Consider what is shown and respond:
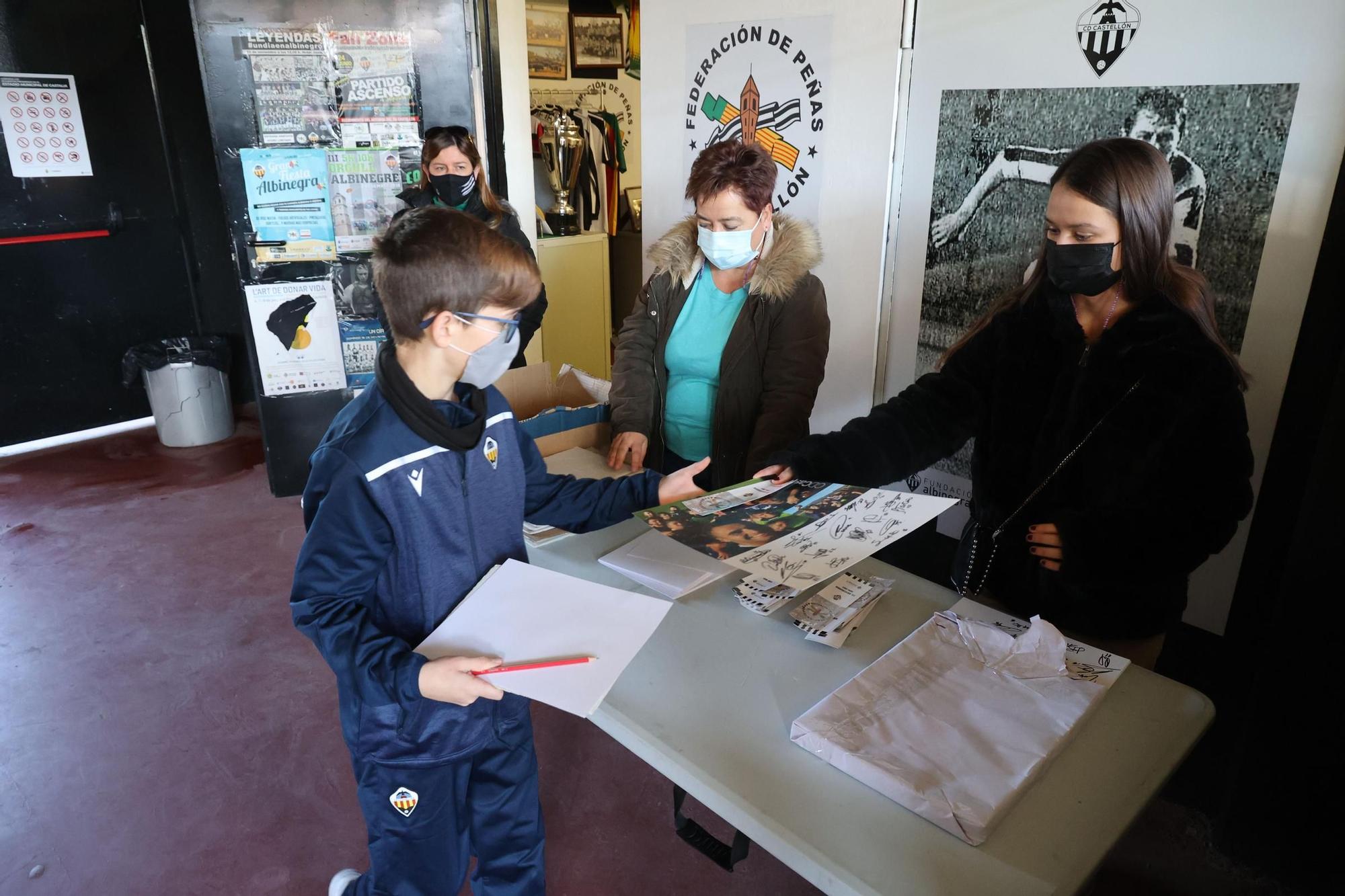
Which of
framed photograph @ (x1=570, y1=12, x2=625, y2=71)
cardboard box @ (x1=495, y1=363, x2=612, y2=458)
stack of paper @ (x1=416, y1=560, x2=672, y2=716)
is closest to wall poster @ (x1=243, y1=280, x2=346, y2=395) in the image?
cardboard box @ (x1=495, y1=363, x2=612, y2=458)

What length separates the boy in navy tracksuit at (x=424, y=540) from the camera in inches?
48.3

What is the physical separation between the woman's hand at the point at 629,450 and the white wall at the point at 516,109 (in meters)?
2.39

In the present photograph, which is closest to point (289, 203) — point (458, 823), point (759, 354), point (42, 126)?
point (42, 126)

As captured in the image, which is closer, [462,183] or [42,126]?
[462,183]

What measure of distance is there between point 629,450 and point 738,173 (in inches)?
26.8

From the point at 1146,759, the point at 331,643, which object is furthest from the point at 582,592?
the point at 1146,759

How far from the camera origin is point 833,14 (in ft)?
8.14

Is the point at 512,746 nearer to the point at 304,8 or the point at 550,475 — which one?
the point at 550,475

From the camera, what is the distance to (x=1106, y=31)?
1962 mm

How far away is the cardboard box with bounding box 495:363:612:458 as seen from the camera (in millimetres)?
2162

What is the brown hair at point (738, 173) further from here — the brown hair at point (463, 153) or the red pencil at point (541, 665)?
the brown hair at point (463, 153)

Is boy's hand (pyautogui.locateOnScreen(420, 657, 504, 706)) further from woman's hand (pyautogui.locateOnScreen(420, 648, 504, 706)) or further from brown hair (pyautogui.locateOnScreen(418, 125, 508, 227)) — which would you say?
brown hair (pyautogui.locateOnScreen(418, 125, 508, 227))

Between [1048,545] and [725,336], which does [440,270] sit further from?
[1048,545]

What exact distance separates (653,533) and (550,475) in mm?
256
